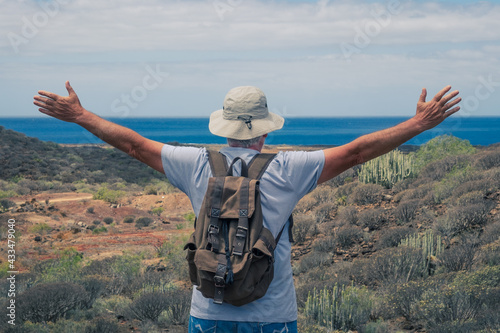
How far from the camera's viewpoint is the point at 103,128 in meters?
2.54

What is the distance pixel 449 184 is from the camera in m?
12.5

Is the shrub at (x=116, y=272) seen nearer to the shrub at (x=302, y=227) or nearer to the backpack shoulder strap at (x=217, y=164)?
the shrub at (x=302, y=227)

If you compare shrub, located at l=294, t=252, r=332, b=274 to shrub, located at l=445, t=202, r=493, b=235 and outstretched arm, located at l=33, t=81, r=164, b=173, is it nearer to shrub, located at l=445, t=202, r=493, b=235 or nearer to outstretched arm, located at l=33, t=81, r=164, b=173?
shrub, located at l=445, t=202, r=493, b=235

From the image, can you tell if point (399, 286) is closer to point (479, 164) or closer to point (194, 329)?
point (194, 329)

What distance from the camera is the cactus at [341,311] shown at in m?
6.30

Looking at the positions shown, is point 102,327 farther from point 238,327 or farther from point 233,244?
point 233,244

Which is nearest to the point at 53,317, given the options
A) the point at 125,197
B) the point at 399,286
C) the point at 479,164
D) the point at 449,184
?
the point at 399,286

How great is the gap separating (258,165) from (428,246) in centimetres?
692

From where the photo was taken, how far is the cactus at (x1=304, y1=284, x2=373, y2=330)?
6.30m

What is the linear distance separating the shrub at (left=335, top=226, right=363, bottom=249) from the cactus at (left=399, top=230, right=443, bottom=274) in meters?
1.66

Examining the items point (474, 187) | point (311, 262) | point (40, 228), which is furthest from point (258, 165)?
point (40, 228)

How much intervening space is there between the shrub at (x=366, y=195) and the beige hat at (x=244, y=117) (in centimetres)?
1193

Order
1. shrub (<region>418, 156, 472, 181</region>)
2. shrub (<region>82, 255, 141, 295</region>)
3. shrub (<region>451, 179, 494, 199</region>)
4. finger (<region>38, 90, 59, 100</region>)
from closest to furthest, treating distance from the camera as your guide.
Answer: finger (<region>38, 90, 59, 100</region>), shrub (<region>82, 255, 141, 295</region>), shrub (<region>451, 179, 494, 199</region>), shrub (<region>418, 156, 472, 181</region>)

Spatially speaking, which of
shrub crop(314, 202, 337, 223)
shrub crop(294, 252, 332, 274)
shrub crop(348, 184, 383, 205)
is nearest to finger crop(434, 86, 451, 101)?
shrub crop(294, 252, 332, 274)
